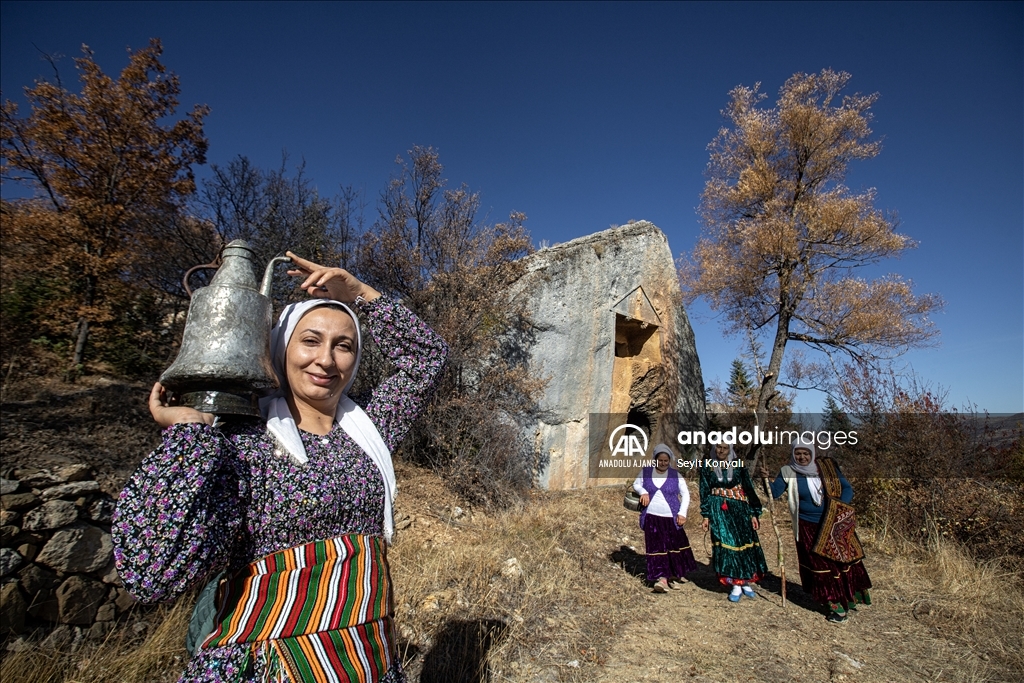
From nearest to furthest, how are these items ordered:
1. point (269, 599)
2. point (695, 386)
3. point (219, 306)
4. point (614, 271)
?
1. point (269, 599)
2. point (219, 306)
3. point (614, 271)
4. point (695, 386)

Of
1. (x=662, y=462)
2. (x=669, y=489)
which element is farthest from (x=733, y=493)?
(x=662, y=462)

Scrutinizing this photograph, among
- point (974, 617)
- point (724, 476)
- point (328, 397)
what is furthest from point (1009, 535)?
point (328, 397)

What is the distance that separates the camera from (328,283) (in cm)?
169

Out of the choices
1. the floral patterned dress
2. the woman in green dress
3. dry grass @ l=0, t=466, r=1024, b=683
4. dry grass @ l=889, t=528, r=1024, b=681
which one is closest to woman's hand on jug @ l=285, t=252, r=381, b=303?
the floral patterned dress

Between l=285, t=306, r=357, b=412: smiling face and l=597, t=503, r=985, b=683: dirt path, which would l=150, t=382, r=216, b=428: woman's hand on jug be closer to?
l=285, t=306, r=357, b=412: smiling face

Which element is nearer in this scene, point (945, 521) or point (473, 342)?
point (945, 521)

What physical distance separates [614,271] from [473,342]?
4046 millimetres

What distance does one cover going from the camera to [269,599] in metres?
1.20

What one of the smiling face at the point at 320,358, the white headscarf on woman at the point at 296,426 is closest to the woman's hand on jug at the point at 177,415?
the white headscarf on woman at the point at 296,426

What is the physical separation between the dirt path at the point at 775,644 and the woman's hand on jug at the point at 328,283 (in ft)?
10.4

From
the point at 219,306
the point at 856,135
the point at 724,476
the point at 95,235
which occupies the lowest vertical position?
the point at 724,476

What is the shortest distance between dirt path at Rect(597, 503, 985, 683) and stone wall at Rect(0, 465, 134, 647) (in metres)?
3.56

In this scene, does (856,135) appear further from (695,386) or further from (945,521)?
(945,521)

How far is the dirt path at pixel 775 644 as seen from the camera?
3.59 m
